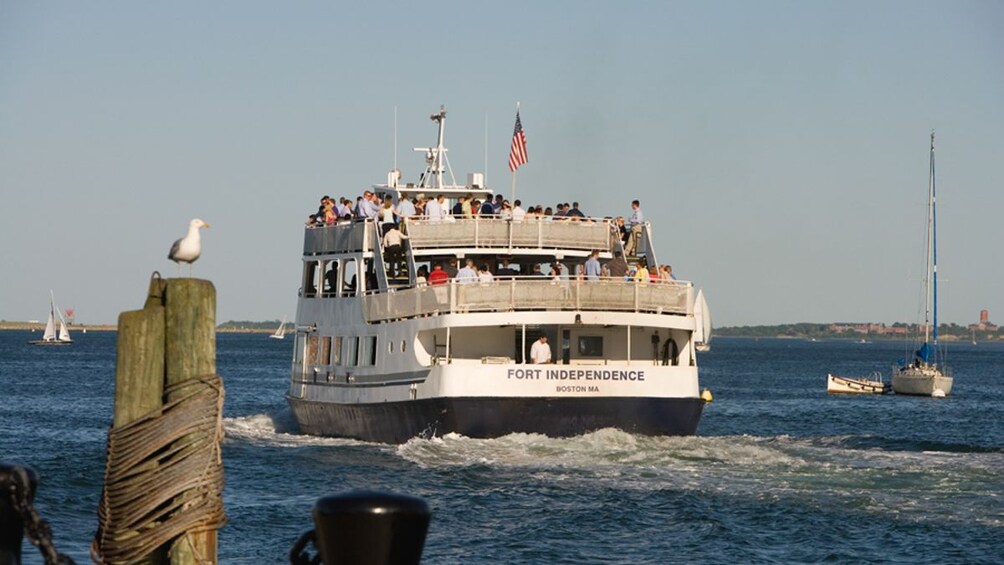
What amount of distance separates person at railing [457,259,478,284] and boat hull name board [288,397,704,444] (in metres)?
2.48

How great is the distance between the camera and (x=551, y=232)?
34.6 metres

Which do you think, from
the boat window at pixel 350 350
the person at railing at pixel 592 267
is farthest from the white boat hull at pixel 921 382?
the person at railing at pixel 592 267

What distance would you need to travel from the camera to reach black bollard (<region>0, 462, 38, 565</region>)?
7.81 meters

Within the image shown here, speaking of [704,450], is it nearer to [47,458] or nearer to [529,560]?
[529,560]

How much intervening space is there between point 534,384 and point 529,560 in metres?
10.3

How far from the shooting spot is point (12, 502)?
25.7 feet

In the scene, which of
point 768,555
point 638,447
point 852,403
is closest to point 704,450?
point 638,447

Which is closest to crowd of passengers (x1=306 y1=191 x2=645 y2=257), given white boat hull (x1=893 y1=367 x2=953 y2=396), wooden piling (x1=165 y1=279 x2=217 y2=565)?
wooden piling (x1=165 y1=279 x2=217 y2=565)

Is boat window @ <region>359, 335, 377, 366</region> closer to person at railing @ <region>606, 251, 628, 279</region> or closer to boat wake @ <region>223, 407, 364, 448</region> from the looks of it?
boat wake @ <region>223, 407, 364, 448</region>

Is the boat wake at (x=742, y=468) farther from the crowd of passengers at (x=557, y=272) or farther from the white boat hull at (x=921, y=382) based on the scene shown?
the white boat hull at (x=921, y=382)

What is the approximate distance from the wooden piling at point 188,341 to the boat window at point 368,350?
2499 cm

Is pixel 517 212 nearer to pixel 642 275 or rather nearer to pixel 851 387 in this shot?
pixel 642 275

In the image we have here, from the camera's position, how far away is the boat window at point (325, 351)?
37969mm

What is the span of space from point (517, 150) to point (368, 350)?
6313 mm
